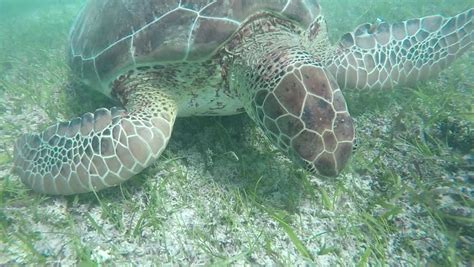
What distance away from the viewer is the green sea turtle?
2424 mm

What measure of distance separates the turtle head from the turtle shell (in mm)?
793

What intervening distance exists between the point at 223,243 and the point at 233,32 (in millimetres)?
1832

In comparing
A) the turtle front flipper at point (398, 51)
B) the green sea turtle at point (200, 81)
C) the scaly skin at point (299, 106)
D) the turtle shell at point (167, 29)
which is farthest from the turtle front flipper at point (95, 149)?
the turtle front flipper at point (398, 51)

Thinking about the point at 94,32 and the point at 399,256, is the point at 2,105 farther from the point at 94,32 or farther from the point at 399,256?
the point at 399,256

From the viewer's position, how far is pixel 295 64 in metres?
2.54

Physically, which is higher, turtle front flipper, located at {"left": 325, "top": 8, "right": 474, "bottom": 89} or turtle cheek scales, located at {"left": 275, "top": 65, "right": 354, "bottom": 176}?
turtle front flipper, located at {"left": 325, "top": 8, "right": 474, "bottom": 89}

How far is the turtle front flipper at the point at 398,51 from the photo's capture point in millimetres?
3586

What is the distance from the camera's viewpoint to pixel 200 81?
10.0ft

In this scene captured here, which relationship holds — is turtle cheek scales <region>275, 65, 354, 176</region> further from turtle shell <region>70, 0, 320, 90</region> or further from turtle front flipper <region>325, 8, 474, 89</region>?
turtle front flipper <region>325, 8, 474, 89</region>

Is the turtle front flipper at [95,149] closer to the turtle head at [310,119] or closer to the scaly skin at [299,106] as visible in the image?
the scaly skin at [299,106]

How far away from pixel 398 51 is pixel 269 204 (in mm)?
2610

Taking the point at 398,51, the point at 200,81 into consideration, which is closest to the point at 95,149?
the point at 200,81

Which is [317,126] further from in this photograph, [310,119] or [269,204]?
[269,204]

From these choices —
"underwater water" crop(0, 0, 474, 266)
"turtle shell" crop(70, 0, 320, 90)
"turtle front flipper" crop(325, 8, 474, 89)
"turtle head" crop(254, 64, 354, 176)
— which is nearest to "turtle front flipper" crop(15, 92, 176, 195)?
"underwater water" crop(0, 0, 474, 266)
